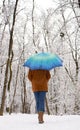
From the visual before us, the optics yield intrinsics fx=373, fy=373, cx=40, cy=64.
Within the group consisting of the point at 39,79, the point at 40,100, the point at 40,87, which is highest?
the point at 39,79

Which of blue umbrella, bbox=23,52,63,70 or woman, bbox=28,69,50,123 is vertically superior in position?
blue umbrella, bbox=23,52,63,70

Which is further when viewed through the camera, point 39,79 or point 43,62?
point 39,79

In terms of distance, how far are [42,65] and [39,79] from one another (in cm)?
40

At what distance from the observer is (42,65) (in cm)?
913

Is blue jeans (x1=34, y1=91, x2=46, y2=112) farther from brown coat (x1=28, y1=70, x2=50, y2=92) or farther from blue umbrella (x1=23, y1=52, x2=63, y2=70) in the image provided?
blue umbrella (x1=23, y1=52, x2=63, y2=70)

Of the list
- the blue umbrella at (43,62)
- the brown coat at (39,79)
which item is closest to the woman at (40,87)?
the brown coat at (39,79)

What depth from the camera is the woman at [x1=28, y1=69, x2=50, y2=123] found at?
30.1 feet

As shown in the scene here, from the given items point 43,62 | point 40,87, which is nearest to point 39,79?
point 40,87

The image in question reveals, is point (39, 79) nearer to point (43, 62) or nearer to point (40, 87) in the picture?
point (40, 87)

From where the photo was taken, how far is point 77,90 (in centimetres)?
3125

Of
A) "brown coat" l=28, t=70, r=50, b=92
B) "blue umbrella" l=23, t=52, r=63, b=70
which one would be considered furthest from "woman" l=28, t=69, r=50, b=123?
"blue umbrella" l=23, t=52, r=63, b=70

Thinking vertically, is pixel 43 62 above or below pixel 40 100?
above

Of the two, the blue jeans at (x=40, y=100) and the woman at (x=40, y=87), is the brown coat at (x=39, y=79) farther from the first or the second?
the blue jeans at (x=40, y=100)

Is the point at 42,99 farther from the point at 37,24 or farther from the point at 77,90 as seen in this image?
the point at 37,24
